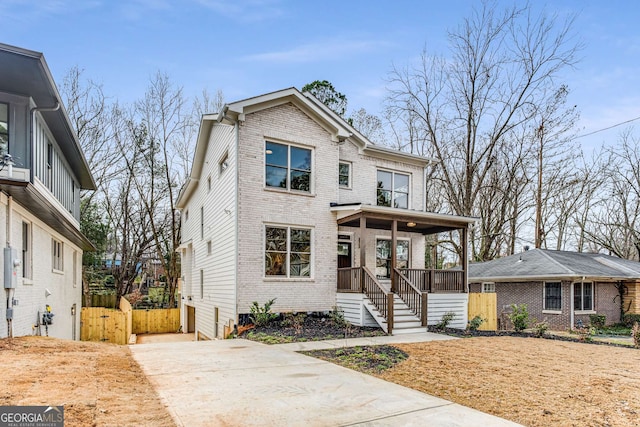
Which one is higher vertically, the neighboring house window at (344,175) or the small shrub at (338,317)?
the neighboring house window at (344,175)

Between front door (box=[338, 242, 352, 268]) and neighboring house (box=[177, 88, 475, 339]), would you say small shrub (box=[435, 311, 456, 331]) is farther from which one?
front door (box=[338, 242, 352, 268])

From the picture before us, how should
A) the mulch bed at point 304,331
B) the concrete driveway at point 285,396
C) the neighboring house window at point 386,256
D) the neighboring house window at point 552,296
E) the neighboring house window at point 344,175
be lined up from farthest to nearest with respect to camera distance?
1. the neighboring house window at point 552,296
2. the neighboring house window at point 386,256
3. the neighboring house window at point 344,175
4. the mulch bed at point 304,331
5. the concrete driveway at point 285,396

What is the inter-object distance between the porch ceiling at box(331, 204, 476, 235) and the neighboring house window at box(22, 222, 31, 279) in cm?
851

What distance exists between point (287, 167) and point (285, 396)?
9305 millimetres

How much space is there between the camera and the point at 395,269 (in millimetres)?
13383

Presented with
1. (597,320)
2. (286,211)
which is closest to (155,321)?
(286,211)

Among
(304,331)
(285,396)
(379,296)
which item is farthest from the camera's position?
(379,296)

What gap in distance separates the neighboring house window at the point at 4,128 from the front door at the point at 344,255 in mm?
10026

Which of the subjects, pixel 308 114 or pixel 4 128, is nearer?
pixel 4 128

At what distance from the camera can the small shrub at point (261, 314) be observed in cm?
1212

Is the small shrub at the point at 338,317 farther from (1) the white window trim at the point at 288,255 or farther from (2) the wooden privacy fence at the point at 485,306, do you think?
(2) the wooden privacy fence at the point at 485,306

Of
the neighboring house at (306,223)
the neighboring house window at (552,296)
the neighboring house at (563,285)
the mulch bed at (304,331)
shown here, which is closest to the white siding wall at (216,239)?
the neighboring house at (306,223)

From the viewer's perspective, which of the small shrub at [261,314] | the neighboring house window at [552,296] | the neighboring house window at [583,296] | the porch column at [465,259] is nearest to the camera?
the small shrub at [261,314]

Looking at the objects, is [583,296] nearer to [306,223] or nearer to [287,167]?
[306,223]
